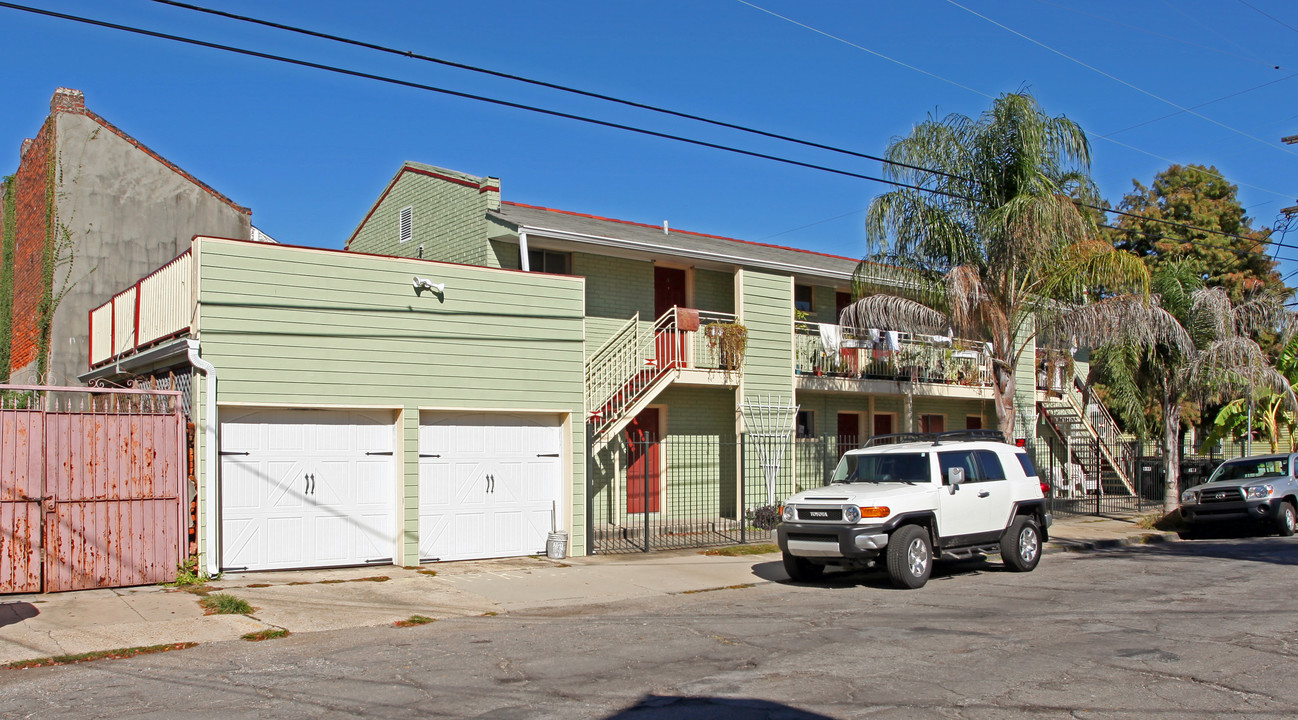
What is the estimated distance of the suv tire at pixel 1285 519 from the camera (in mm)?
18953

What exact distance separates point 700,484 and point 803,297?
5.49m

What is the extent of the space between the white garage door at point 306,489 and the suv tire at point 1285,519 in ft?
53.5

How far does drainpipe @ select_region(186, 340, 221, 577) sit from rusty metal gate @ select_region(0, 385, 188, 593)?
282mm

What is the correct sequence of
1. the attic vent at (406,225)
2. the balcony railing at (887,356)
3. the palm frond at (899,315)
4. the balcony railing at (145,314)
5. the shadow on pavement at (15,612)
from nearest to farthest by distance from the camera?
the shadow on pavement at (15,612)
the balcony railing at (145,314)
the palm frond at (899,315)
the balcony railing at (887,356)
the attic vent at (406,225)

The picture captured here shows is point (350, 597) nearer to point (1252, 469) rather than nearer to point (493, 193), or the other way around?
point (493, 193)

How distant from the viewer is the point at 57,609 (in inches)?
417

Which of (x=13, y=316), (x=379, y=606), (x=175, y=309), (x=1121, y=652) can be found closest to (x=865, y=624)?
(x=1121, y=652)

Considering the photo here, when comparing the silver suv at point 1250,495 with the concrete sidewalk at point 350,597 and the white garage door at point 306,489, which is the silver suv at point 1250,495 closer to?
the concrete sidewalk at point 350,597

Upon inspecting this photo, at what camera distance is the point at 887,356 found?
22125 millimetres

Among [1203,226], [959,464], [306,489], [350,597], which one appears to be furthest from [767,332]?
[1203,226]

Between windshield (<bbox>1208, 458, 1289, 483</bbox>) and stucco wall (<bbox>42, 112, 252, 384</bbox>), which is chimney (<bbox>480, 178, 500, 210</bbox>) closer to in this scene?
stucco wall (<bbox>42, 112, 252, 384</bbox>)

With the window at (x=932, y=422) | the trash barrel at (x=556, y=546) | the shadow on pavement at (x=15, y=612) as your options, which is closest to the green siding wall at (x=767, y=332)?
the trash barrel at (x=556, y=546)

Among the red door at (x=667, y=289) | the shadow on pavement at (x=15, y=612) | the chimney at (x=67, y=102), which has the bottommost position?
the shadow on pavement at (x=15, y=612)

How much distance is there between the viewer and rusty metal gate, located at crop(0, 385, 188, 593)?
1141cm
